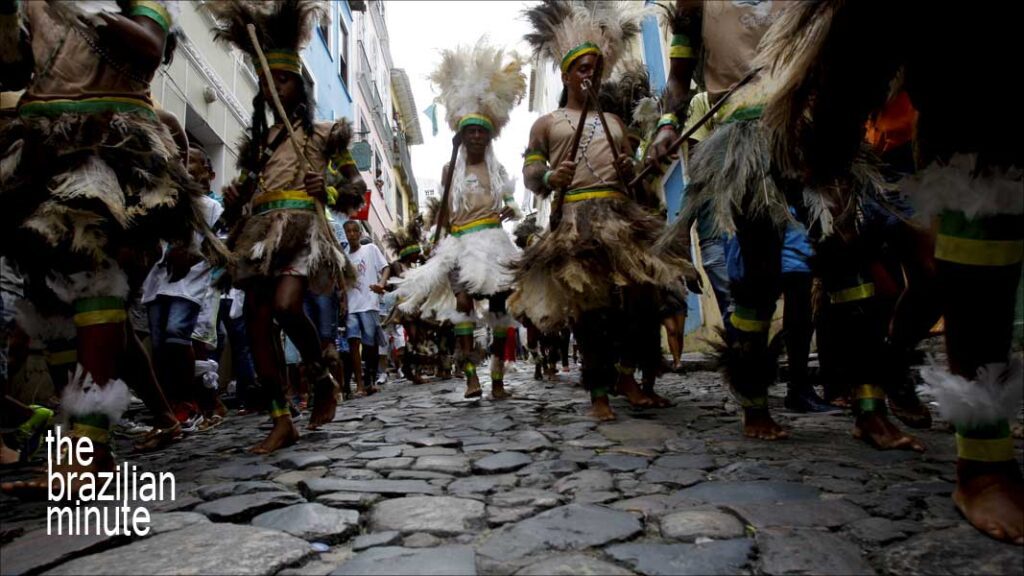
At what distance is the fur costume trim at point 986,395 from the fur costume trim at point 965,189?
39cm

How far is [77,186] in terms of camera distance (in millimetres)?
2094

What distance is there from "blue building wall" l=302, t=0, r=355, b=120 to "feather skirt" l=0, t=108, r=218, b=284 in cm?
1119

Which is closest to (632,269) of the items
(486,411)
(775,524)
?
(486,411)

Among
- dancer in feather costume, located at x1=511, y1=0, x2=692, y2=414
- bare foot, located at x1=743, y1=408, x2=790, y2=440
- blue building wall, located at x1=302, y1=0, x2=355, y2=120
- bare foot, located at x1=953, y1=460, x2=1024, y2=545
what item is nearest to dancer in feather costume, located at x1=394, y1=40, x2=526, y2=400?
dancer in feather costume, located at x1=511, y1=0, x2=692, y2=414

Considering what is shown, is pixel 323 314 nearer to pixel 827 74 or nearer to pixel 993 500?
pixel 827 74

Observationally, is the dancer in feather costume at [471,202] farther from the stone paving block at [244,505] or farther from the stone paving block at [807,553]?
the stone paving block at [807,553]

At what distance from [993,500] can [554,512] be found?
1.06 meters

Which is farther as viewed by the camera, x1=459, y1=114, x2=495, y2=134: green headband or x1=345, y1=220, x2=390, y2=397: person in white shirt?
x1=345, y1=220, x2=390, y2=397: person in white shirt

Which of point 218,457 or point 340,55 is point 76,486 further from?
point 340,55

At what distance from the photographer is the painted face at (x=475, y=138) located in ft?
18.3

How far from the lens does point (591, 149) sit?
395 centimetres

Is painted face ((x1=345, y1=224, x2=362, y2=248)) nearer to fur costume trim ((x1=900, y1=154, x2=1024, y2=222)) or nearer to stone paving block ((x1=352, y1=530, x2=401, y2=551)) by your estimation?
stone paving block ((x1=352, y1=530, x2=401, y2=551))

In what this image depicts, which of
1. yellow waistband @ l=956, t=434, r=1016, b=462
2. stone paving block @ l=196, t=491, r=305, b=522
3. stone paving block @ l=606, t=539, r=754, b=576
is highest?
yellow waistband @ l=956, t=434, r=1016, b=462

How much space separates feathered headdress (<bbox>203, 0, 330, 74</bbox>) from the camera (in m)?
3.40
